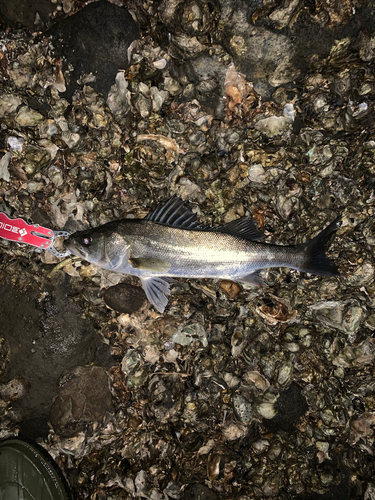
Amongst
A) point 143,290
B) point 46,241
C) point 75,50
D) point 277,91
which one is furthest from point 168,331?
point 75,50

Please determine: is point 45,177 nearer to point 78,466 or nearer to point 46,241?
point 46,241

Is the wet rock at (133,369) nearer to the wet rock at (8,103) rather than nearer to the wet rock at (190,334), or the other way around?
the wet rock at (190,334)

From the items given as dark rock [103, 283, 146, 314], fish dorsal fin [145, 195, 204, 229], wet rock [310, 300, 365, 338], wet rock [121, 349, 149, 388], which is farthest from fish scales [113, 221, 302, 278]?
wet rock [121, 349, 149, 388]

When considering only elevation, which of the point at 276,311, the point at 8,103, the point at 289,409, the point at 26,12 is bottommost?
the point at 289,409

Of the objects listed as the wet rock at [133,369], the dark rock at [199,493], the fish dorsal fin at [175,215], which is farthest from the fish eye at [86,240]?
the dark rock at [199,493]

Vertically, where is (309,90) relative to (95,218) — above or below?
above

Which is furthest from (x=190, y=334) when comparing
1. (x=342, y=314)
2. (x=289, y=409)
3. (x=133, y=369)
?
(x=342, y=314)

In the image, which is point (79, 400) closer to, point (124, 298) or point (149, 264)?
point (124, 298)
